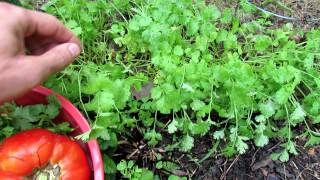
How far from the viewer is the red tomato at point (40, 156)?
1510 millimetres

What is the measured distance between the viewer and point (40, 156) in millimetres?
1533

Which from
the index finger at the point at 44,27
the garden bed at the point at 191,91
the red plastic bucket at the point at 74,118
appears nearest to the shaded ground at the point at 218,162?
the garden bed at the point at 191,91

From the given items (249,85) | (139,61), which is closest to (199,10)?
(139,61)

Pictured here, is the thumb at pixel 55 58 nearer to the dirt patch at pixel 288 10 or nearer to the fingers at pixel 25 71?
the fingers at pixel 25 71

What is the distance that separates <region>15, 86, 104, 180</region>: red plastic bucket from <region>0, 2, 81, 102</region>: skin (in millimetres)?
301

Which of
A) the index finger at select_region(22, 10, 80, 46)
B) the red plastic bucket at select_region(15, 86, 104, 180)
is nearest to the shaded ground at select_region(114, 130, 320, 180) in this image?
the red plastic bucket at select_region(15, 86, 104, 180)

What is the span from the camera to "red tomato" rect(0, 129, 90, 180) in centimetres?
151

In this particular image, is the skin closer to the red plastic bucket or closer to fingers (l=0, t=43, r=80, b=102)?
fingers (l=0, t=43, r=80, b=102)

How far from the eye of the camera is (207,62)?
1973mm

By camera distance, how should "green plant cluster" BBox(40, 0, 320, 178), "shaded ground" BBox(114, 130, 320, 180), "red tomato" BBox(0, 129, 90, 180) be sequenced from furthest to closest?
"shaded ground" BBox(114, 130, 320, 180) → "green plant cluster" BBox(40, 0, 320, 178) → "red tomato" BBox(0, 129, 90, 180)

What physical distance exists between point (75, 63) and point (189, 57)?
1.52ft

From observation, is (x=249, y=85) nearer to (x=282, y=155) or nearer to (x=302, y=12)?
(x=282, y=155)

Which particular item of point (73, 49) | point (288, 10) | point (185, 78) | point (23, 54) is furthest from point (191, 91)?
point (288, 10)

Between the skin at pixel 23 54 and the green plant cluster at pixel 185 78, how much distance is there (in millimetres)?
295
